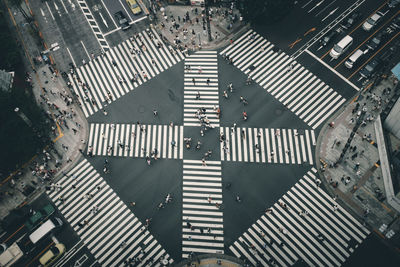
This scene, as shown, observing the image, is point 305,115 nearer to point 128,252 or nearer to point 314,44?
point 314,44

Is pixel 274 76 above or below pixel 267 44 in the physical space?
below

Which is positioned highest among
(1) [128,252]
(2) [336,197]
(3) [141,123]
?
(3) [141,123]

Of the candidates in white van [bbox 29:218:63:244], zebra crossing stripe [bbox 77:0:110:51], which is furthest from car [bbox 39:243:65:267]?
zebra crossing stripe [bbox 77:0:110:51]

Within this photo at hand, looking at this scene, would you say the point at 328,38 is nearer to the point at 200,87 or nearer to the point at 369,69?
the point at 369,69

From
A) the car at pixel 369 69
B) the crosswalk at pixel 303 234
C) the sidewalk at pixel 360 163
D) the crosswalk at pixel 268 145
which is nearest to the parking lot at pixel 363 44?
the car at pixel 369 69

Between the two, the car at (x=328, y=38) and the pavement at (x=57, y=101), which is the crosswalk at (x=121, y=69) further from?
the car at (x=328, y=38)

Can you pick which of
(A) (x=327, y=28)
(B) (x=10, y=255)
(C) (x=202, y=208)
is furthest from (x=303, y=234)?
(B) (x=10, y=255)

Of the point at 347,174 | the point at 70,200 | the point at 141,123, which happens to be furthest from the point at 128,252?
the point at 347,174
